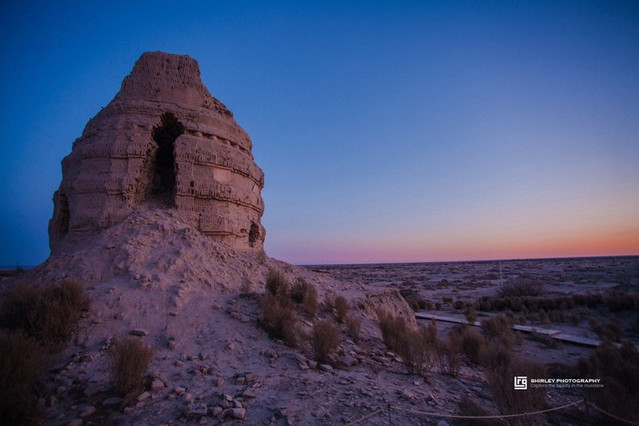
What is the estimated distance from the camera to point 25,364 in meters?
3.22

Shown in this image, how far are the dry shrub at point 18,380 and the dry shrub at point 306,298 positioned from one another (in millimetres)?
4621

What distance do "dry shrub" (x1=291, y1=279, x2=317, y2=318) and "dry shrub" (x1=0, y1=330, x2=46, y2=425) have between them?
4.62 m

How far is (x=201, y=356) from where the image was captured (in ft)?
14.9

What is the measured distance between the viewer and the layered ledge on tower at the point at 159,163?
806 centimetres

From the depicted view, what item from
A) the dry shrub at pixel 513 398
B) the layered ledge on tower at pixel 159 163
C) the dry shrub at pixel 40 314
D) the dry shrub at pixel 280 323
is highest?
the layered ledge on tower at pixel 159 163

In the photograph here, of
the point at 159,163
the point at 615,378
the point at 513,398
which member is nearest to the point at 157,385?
the point at 513,398

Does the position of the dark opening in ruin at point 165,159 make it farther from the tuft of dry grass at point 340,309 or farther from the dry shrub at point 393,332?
the dry shrub at point 393,332

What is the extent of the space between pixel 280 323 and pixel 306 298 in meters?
1.55

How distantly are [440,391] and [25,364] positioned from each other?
558 centimetres

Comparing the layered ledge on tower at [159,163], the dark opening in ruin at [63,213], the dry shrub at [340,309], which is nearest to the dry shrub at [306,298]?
the dry shrub at [340,309]

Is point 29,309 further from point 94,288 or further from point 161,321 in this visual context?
point 161,321

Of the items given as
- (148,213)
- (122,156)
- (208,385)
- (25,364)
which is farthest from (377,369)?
(122,156)

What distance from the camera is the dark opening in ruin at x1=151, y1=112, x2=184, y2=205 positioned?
30.3 ft

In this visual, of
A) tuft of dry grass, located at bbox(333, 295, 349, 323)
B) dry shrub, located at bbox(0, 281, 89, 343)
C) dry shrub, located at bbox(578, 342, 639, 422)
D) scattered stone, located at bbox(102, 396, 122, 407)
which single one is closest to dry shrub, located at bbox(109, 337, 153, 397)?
scattered stone, located at bbox(102, 396, 122, 407)
